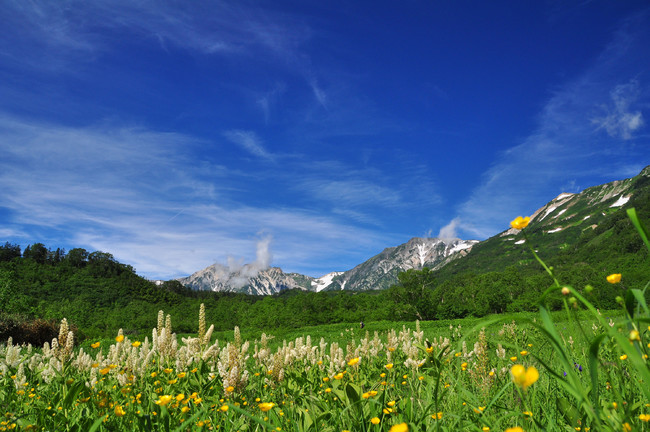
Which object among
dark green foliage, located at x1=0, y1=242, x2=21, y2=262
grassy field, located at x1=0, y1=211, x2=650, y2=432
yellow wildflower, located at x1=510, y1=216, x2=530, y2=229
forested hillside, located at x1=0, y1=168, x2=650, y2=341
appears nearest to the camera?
yellow wildflower, located at x1=510, y1=216, x2=530, y2=229

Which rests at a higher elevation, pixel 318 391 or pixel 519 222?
pixel 519 222

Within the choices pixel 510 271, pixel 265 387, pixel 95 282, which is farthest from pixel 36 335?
pixel 510 271

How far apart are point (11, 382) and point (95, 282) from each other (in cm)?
5527

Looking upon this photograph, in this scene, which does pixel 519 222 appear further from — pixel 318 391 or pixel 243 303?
pixel 243 303

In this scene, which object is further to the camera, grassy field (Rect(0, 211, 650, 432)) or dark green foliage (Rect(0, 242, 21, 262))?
dark green foliage (Rect(0, 242, 21, 262))

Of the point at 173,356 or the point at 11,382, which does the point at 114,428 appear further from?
the point at 11,382

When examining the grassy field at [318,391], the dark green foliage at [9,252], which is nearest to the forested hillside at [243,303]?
the dark green foliage at [9,252]

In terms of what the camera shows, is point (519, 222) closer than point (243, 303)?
Yes

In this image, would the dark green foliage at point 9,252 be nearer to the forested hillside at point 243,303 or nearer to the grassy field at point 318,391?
the forested hillside at point 243,303

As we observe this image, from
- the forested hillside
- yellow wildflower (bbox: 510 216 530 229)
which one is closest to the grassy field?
yellow wildflower (bbox: 510 216 530 229)

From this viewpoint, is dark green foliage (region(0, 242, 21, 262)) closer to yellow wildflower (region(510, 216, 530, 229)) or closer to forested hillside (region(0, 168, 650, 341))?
forested hillside (region(0, 168, 650, 341))

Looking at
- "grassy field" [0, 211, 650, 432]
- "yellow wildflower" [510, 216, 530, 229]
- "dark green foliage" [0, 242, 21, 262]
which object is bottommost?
"grassy field" [0, 211, 650, 432]

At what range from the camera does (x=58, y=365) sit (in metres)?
4.03

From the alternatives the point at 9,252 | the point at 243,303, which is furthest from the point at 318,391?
the point at 9,252
